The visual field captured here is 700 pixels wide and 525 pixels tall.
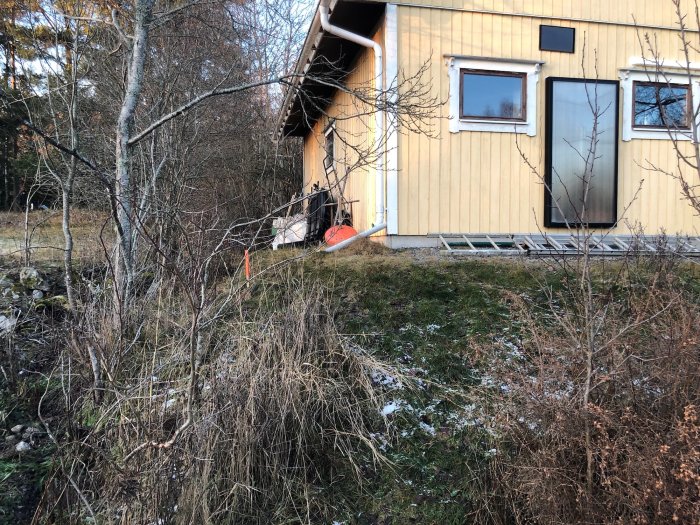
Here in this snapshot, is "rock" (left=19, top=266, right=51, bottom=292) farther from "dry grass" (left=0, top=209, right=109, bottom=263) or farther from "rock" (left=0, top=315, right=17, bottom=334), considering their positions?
"rock" (left=0, top=315, right=17, bottom=334)

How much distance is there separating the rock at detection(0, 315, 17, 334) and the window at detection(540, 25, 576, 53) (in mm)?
6472

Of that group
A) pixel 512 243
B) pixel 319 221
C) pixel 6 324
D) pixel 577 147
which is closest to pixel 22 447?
pixel 6 324

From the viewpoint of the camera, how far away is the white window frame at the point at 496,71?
6.15 metres

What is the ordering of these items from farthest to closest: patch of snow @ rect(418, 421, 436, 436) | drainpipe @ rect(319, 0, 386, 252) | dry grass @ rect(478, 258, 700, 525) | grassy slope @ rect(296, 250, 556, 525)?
drainpipe @ rect(319, 0, 386, 252) → patch of snow @ rect(418, 421, 436, 436) → grassy slope @ rect(296, 250, 556, 525) → dry grass @ rect(478, 258, 700, 525)

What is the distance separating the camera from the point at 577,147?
645 cm

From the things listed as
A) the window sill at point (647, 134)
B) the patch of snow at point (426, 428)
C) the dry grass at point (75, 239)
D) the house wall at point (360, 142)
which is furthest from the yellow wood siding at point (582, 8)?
the patch of snow at point (426, 428)

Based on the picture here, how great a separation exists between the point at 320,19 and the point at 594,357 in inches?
215

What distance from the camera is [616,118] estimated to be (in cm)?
655

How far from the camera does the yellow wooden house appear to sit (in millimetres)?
6078

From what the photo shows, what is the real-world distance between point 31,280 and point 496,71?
5.76 metres

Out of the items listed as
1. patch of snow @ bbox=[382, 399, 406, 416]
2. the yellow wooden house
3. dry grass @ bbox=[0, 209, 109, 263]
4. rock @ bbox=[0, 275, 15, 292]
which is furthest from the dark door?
rock @ bbox=[0, 275, 15, 292]

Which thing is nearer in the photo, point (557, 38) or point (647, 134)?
point (557, 38)

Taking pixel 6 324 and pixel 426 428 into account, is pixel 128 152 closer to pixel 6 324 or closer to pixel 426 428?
pixel 6 324

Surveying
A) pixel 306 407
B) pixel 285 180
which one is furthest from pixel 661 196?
pixel 285 180
